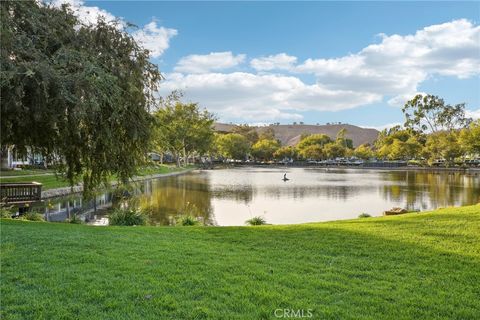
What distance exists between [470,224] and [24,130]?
9.21 meters

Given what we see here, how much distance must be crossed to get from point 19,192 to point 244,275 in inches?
662

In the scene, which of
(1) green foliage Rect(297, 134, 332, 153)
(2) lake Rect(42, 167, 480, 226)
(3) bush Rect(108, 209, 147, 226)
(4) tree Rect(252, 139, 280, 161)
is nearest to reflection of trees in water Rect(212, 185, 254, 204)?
(2) lake Rect(42, 167, 480, 226)

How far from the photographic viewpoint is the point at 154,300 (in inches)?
172

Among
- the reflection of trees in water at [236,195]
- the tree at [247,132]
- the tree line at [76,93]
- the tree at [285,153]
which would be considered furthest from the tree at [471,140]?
the tree at [247,132]

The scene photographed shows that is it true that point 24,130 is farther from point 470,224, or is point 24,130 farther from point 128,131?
point 470,224

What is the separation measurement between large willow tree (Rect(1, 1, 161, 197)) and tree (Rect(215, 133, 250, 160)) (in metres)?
86.5

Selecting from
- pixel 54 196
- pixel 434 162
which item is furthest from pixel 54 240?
pixel 434 162

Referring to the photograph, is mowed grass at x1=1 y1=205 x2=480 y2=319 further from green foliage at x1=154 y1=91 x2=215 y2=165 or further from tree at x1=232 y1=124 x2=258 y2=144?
tree at x1=232 y1=124 x2=258 y2=144

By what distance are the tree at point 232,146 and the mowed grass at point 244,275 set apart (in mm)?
88869

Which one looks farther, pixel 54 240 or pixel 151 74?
pixel 151 74

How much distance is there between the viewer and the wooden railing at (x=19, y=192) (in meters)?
17.9

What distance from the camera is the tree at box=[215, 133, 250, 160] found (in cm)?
9738

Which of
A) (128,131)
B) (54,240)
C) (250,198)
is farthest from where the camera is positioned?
(250,198)

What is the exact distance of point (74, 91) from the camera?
553 centimetres
